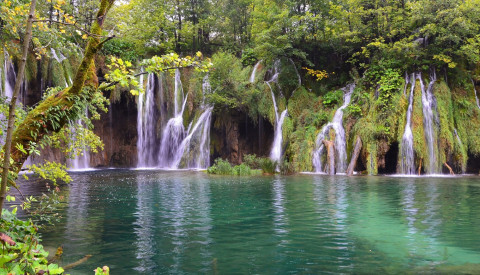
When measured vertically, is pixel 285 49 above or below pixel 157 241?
above

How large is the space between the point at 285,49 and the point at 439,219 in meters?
19.6

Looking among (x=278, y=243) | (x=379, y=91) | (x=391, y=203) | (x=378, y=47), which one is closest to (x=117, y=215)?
(x=278, y=243)

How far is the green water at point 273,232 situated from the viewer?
529 centimetres

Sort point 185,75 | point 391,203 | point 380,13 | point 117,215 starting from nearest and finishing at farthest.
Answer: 1. point 117,215
2. point 391,203
3. point 380,13
4. point 185,75

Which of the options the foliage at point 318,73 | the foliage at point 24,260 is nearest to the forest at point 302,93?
the foliage at point 318,73

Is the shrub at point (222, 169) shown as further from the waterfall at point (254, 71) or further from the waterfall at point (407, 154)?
the waterfall at point (407, 154)

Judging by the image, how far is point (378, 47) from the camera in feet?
81.6

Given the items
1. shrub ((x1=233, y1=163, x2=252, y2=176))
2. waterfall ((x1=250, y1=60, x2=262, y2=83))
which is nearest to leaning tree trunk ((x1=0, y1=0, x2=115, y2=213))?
shrub ((x1=233, y1=163, x2=252, y2=176))

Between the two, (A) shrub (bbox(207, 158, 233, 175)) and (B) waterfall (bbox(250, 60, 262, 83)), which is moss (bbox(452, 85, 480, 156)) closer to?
(A) shrub (bbox(207, 158, 233, 175))

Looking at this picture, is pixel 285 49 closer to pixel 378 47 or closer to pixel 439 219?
pixel 378 47

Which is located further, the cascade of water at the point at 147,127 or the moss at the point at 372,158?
the cascade of water at the point at 147,127

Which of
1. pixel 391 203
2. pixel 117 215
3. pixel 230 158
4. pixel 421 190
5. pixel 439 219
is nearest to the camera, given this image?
pixel 439 219

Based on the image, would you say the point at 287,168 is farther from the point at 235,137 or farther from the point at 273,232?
the point at 273,232

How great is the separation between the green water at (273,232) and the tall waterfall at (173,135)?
526 inches
